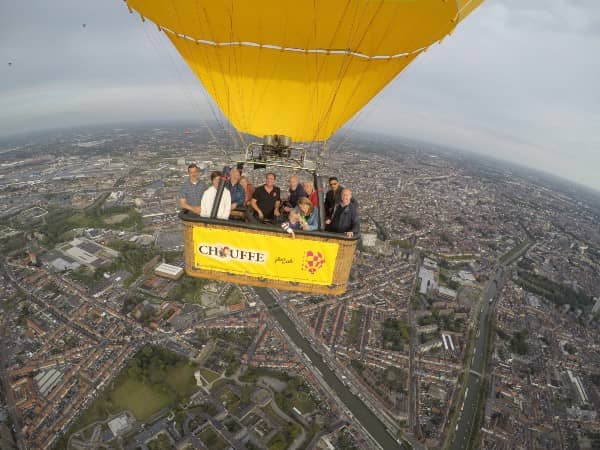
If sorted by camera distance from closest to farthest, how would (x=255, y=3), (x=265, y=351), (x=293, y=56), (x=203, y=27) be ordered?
(x=255, y=3)
(x=203, y=27)
(x=293, y=56)
(x=265, y=351)

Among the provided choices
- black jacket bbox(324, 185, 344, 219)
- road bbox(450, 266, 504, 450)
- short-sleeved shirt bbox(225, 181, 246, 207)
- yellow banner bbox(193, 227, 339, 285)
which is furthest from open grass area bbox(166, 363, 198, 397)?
black jacket bbox(324, 185, 344, 219)

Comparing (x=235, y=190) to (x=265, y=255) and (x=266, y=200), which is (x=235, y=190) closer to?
(x=266, y=200)

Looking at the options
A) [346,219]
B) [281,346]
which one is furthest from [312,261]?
[281,346]

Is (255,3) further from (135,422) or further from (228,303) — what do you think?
(228,303)

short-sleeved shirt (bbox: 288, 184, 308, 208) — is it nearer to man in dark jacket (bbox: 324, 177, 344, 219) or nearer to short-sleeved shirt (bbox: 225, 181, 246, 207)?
man in dark jacket (bbox: 324, 177, 344, 219)

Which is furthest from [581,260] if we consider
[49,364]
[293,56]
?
[49,364]

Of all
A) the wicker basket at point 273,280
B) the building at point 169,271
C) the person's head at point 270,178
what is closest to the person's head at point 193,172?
the wicker basket at point 273,280

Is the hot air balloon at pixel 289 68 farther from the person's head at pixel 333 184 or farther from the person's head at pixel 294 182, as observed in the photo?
the person's head at pixel 333 184
